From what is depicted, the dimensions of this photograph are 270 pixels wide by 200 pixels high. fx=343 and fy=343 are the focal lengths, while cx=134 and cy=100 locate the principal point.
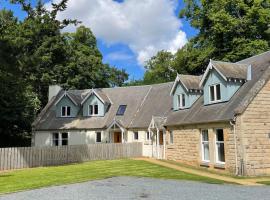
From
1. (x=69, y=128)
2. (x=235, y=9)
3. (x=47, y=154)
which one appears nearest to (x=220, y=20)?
(x=235, y=9)

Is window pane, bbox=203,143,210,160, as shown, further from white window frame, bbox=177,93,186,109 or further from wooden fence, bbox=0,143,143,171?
wooden fence, bbox=0,143,143,171

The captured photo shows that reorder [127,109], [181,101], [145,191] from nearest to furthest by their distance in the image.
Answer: [145,191] → [181,101] → [127,109]

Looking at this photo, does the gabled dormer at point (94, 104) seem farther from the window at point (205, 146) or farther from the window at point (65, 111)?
the window at point (205, 146)

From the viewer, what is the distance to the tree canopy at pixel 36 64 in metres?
30.4

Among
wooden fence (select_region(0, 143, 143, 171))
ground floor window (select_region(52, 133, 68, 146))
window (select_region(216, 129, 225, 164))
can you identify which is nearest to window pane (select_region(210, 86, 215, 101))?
window (select_region(216, 129, 225, 164))

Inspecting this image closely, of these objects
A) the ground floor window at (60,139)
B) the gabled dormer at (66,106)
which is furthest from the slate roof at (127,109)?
the ground floor window at (60,139)

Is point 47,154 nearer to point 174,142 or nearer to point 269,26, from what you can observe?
point 174,142

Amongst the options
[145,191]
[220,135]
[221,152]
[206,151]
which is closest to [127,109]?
[206,151]

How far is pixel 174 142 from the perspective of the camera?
2770cm

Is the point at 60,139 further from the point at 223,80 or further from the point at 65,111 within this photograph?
the point at 223,80

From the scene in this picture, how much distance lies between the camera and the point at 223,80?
22812 millimetres

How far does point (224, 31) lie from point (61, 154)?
904 inches

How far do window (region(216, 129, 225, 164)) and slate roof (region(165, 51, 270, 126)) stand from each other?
1048 mm

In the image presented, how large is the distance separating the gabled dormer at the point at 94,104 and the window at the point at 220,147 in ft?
58.5
